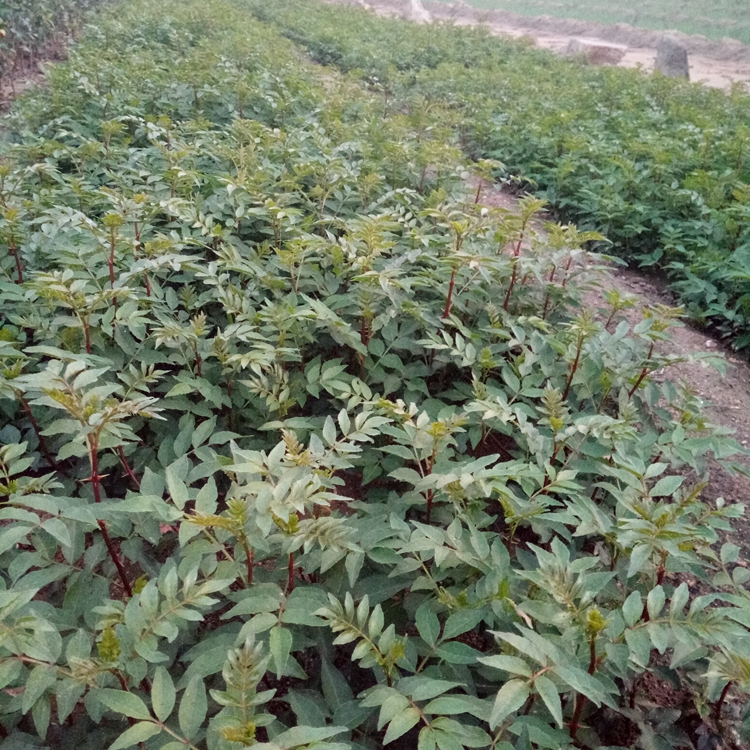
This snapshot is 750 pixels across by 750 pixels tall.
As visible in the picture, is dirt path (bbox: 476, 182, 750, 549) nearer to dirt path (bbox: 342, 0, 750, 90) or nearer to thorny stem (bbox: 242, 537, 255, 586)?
thorny stem (bbox: 242, 537, 255, 586)

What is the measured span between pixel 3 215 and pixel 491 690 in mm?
2766

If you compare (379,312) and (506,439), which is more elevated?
(379,312)

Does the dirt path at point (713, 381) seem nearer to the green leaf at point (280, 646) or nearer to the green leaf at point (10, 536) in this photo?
the green leaf at point (280, 646)

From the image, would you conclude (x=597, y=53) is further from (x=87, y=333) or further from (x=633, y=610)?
(x=633, y=610)

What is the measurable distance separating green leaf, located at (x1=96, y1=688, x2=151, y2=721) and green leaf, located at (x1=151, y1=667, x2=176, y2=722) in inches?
0.8

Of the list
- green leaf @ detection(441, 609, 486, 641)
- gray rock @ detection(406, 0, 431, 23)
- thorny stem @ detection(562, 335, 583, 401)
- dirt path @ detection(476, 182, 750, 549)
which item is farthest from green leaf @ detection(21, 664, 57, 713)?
gray rock @ detection(406, 0, 431, 23)

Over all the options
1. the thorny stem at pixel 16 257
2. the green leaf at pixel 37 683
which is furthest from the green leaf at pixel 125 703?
the thorny stem at pixel 16 257

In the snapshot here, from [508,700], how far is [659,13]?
32588 mm

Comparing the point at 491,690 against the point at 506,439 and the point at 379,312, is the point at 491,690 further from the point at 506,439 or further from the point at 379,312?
the point at 379,312

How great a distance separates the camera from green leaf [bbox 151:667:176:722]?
1090mm

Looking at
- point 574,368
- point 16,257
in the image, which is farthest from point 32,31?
point 574,368

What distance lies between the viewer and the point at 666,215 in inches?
188

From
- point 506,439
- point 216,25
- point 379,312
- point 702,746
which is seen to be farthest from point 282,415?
point 216,25

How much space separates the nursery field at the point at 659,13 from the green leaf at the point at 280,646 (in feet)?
89.8
